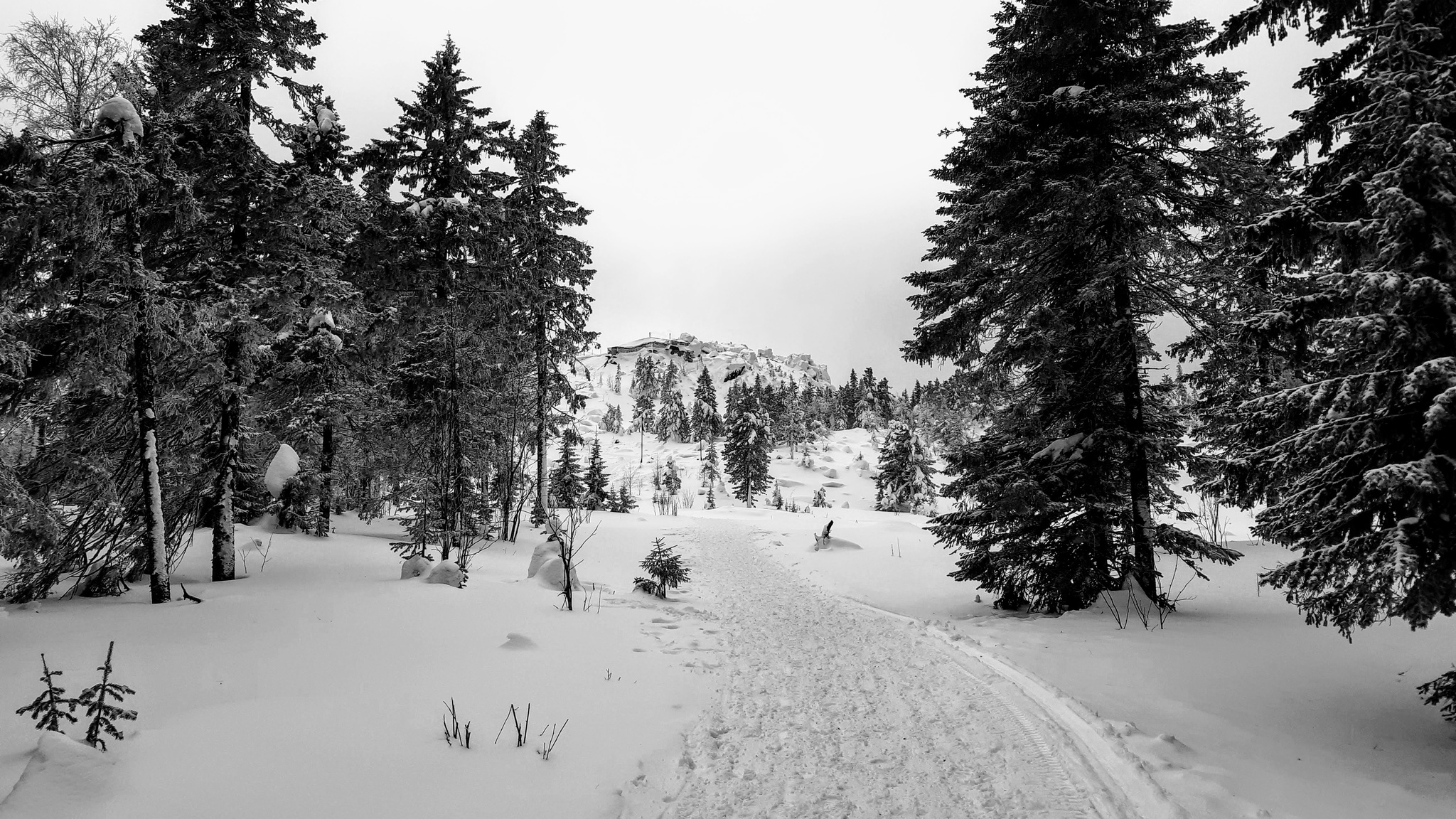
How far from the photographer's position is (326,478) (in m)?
17.7

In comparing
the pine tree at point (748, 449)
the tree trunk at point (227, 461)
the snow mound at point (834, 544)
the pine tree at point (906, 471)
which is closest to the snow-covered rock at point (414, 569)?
the tree trunk at point (227, 461)

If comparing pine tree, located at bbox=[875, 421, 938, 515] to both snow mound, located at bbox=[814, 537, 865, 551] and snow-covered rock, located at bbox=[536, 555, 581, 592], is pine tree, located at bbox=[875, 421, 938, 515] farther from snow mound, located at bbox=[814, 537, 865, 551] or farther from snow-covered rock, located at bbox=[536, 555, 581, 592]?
snow-covered rock, located at bbox=[536, 555, 581, 592]

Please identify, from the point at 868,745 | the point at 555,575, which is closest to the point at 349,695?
the point at 868,745

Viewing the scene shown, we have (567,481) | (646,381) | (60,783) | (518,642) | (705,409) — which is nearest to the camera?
(60,783)

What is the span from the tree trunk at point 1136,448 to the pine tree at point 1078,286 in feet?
0.08

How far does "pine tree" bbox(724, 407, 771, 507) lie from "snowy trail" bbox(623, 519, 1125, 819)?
149ft

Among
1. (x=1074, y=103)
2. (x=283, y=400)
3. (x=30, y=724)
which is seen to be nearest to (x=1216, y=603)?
(x=1074, y=103)

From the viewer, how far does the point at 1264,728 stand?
4973mm

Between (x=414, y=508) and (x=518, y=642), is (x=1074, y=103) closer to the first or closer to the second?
(x=518, y=642)

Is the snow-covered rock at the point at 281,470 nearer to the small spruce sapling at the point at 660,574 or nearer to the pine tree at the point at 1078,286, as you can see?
the small spruce sapling at the point at 660,574

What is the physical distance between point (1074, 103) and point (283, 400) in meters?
19.4

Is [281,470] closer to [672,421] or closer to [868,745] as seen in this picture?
[868,745]

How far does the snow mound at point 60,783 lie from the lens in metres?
3.24

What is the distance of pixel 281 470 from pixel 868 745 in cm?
969
